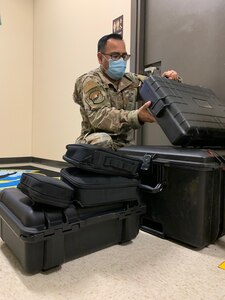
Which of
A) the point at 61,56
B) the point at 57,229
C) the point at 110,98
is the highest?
the point at 61,56

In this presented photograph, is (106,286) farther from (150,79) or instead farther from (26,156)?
(26,156)

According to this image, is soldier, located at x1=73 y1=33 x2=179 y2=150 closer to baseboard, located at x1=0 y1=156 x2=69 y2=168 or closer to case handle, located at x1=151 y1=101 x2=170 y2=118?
case handle, located at x1=151 y1=101 x2=170 y2=118

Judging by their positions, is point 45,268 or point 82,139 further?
point 82,139

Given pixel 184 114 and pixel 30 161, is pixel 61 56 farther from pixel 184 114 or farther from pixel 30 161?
pixel 184 114

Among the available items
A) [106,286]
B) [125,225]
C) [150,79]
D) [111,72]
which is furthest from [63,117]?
[106,286]

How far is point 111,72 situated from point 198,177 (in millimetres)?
741

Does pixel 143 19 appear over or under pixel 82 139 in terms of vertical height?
over

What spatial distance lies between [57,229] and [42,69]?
2677 millimetres

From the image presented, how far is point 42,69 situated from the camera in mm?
2949

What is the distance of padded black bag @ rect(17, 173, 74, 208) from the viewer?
0.62 m

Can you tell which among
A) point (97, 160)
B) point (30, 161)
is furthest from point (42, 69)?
point (97, 160)

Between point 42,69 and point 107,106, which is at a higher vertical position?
point 42,69

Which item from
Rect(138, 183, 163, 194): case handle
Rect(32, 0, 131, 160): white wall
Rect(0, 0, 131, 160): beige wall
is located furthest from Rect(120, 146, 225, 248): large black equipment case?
Rect(0, 0, 131, 160): beige wall

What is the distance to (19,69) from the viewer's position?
3066 mm
